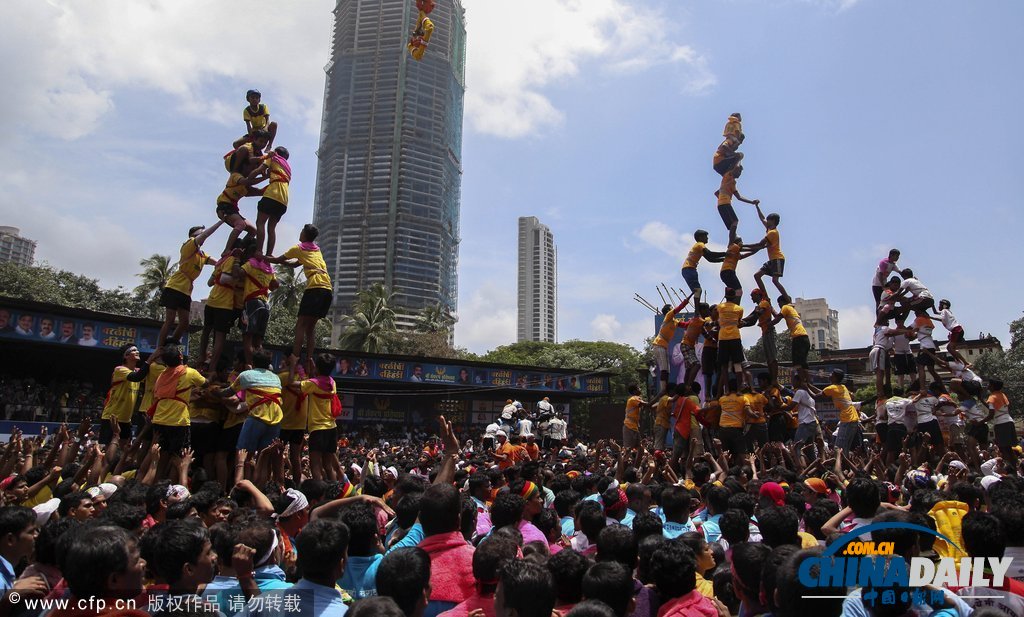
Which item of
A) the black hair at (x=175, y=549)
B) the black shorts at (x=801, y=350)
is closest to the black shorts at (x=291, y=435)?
the black hair at (x=175, y=549)

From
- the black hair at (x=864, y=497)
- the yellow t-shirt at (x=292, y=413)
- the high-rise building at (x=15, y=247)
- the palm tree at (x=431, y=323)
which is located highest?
the high-rise building at (x=15, y=247)

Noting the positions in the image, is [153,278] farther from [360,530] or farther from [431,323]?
[360,530]

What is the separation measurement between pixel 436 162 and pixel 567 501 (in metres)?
70.2

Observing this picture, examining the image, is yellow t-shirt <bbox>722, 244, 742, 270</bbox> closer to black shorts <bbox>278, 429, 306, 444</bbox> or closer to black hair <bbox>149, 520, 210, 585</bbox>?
black shorts <bbox>278, 429, 306, 444</bbox>

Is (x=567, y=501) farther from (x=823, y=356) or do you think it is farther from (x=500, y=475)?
(x=823, y=356)

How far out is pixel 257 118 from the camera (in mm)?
10773

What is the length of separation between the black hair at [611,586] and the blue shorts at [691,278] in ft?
46.2

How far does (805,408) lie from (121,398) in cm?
1201

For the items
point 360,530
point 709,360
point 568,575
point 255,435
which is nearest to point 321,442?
point 255,435

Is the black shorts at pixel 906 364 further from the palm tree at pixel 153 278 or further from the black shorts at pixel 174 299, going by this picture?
the palm tree at pixel 153 278

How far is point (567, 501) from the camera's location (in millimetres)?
5539

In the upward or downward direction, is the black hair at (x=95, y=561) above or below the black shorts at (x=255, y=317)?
below

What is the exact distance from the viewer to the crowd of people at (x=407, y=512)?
2.80 metres

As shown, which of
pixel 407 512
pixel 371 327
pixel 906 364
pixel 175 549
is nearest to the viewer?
pixel 175 549
